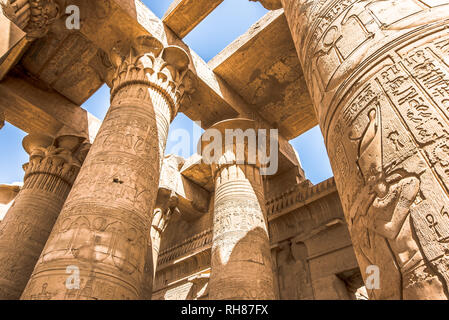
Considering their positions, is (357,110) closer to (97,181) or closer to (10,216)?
(97,181)

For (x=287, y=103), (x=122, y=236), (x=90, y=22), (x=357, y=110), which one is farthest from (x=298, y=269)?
(x=90, y=22)

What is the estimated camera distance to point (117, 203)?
390cm

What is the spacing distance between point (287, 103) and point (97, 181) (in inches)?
239

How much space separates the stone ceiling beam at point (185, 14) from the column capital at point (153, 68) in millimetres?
1306

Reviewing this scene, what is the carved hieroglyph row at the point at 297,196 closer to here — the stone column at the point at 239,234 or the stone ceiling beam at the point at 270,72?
the stone column at the point at 239,234

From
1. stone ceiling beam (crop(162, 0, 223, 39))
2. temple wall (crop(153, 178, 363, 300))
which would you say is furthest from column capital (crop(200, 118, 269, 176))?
stone ceiling beam (crop(162, 0, 223, 39))

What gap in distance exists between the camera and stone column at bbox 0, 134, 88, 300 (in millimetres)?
6148

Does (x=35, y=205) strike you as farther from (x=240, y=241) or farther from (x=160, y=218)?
(x=240, y=241)

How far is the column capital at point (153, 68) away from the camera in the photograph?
5.71 meters

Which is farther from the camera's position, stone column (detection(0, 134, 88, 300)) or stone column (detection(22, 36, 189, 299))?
stone column (detection(0, 134, 88, 300))

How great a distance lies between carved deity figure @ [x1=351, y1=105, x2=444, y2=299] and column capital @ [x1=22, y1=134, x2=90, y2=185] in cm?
714

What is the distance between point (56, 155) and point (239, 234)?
4742mm

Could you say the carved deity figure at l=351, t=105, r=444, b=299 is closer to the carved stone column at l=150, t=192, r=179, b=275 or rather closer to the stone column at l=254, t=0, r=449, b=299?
the stone column at l=254, t=0, r=449, b=299

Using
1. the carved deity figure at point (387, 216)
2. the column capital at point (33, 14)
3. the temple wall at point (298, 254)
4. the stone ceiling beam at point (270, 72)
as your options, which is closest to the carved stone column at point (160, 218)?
the temple wall at point (298, 254)
